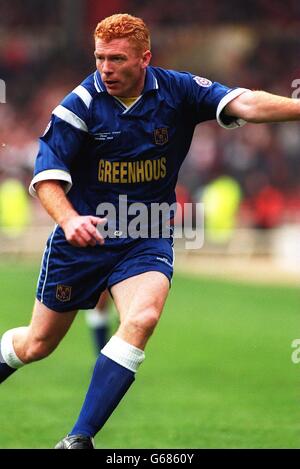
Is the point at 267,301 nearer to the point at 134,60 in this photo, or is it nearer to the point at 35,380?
the point at 35,380

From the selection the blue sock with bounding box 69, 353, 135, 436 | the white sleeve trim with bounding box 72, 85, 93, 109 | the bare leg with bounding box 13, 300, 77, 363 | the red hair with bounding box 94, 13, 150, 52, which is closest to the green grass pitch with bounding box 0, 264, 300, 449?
the bare leg with bounding box 13, 300, 77, 363

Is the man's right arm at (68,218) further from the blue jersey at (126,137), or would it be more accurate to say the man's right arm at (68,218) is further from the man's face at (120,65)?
the man's face at (120,65)

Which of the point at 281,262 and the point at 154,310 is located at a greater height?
the point at 154,310

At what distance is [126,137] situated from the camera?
5875 millimetres

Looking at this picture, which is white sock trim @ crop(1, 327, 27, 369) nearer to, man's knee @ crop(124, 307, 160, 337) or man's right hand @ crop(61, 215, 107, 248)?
man's knee @ crop(124, 307, 160, 337)

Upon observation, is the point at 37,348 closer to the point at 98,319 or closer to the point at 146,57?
the point at 146,57

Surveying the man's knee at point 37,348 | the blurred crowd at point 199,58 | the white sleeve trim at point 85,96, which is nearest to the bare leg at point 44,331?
the man's knee at point 37,348

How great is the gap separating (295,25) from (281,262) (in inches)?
279

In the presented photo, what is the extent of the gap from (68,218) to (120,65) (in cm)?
80

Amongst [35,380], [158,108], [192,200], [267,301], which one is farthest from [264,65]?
[158,108]

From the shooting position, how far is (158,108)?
234 inches

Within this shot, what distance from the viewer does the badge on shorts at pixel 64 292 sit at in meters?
6.05

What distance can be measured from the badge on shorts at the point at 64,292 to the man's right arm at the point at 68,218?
0.48 meters

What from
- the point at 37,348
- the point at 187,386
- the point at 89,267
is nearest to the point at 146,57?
the point at 89,267
